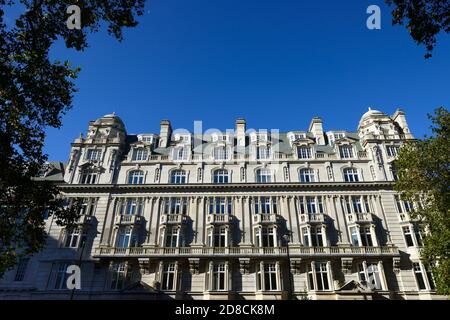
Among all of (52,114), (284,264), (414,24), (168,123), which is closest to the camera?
(414,24)

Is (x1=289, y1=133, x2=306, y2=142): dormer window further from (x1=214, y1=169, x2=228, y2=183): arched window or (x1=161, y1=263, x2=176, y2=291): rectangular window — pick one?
(x1=161, y1=263, x2=176, y2=291): rectangular window

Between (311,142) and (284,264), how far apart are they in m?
16.8

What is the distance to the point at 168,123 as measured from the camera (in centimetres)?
4406

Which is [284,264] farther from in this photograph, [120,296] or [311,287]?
[120,296]

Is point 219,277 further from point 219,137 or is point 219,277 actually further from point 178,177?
point 219,137

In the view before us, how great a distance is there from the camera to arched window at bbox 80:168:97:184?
122 feet

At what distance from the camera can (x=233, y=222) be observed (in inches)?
1319

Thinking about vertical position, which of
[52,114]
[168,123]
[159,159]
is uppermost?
[168,123]

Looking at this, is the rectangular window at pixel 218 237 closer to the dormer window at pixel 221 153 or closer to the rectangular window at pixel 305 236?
the rectangular window at pixel 305 236

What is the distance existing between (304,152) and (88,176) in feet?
90.5

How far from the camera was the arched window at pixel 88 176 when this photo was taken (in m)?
37.1

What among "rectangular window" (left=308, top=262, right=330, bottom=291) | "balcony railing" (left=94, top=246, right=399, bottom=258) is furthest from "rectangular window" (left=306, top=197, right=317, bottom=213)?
"rectangular window" (left=308, top=262, right=330, bottom=291)

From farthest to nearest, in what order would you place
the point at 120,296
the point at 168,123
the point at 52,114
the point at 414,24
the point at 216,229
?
1. the point at 168,123
2. the point at 216,229
3. the point at 120,296
4. the point at 52,114
5. the point at 414,24

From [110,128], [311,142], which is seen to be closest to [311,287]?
[311,142]
